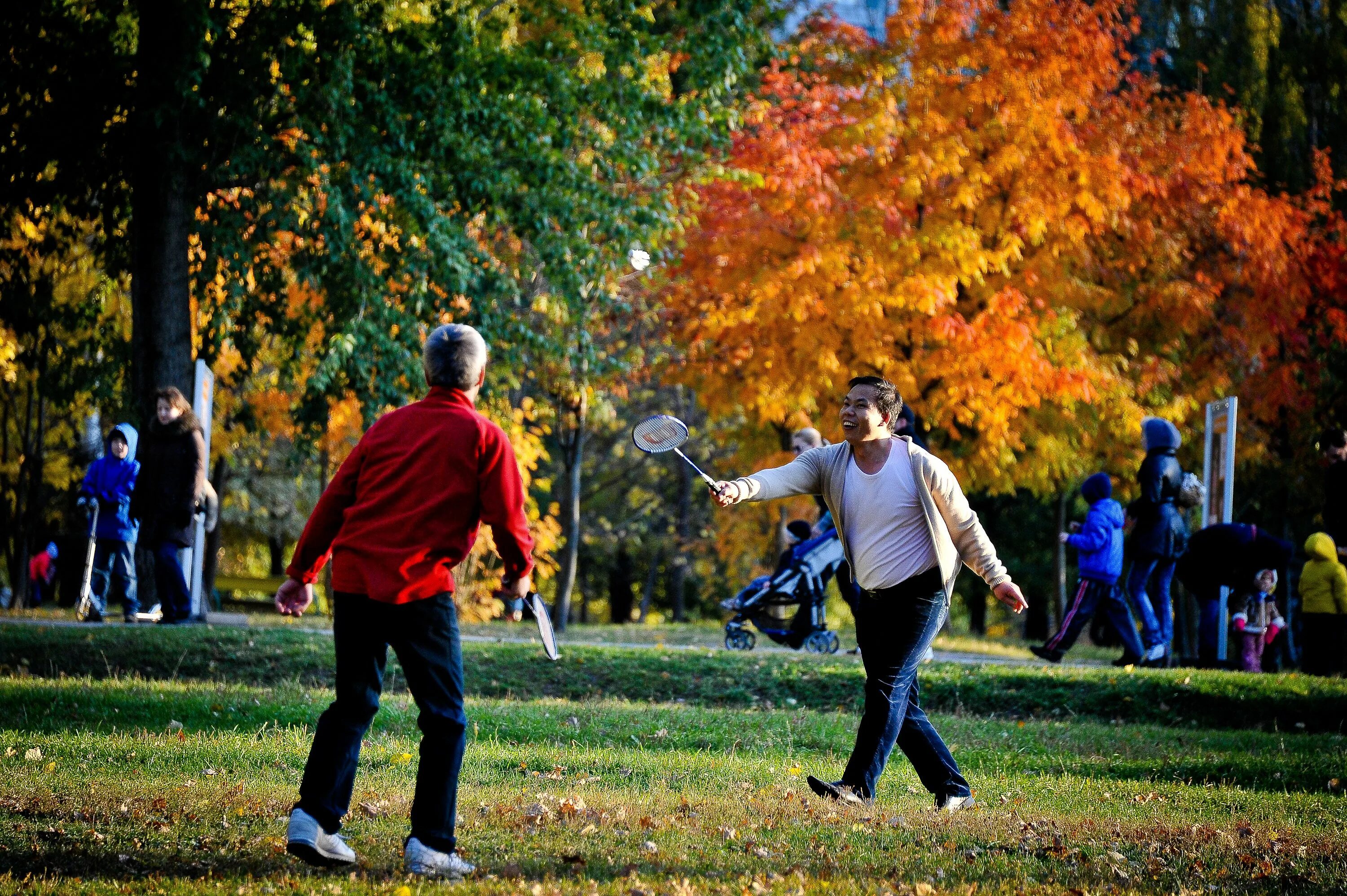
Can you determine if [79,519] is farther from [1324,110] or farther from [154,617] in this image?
[1324,110]

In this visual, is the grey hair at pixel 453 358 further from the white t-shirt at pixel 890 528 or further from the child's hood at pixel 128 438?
the child's hood at pixel 128 438

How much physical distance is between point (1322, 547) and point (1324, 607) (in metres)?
0.68

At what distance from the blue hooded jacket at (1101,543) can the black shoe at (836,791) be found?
25.0 feet

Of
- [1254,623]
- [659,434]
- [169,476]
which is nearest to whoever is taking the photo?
[659,434]

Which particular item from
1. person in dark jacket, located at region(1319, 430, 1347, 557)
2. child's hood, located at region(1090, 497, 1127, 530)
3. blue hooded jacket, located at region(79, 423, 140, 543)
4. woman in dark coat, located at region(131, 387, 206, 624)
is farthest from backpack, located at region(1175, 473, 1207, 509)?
blue hooded jacket, located at region(79, 423, 140, 543)

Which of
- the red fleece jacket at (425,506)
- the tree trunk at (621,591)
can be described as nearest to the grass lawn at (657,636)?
the red fleece jacket at (425,506)

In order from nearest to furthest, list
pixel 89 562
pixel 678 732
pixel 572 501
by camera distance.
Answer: pixel 678 732 → pixel 89 562 → pixel 572 501

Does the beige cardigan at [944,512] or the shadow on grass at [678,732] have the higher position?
the beige cardigan at [944,512]

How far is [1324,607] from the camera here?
1335 centimetres

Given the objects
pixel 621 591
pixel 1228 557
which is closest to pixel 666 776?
pixel 1228 557

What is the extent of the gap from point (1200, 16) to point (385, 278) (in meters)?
16.7

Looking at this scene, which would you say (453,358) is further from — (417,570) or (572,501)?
(572,501)

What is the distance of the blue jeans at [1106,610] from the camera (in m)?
13.6

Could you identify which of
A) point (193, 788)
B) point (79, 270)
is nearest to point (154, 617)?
point (193, 788)
